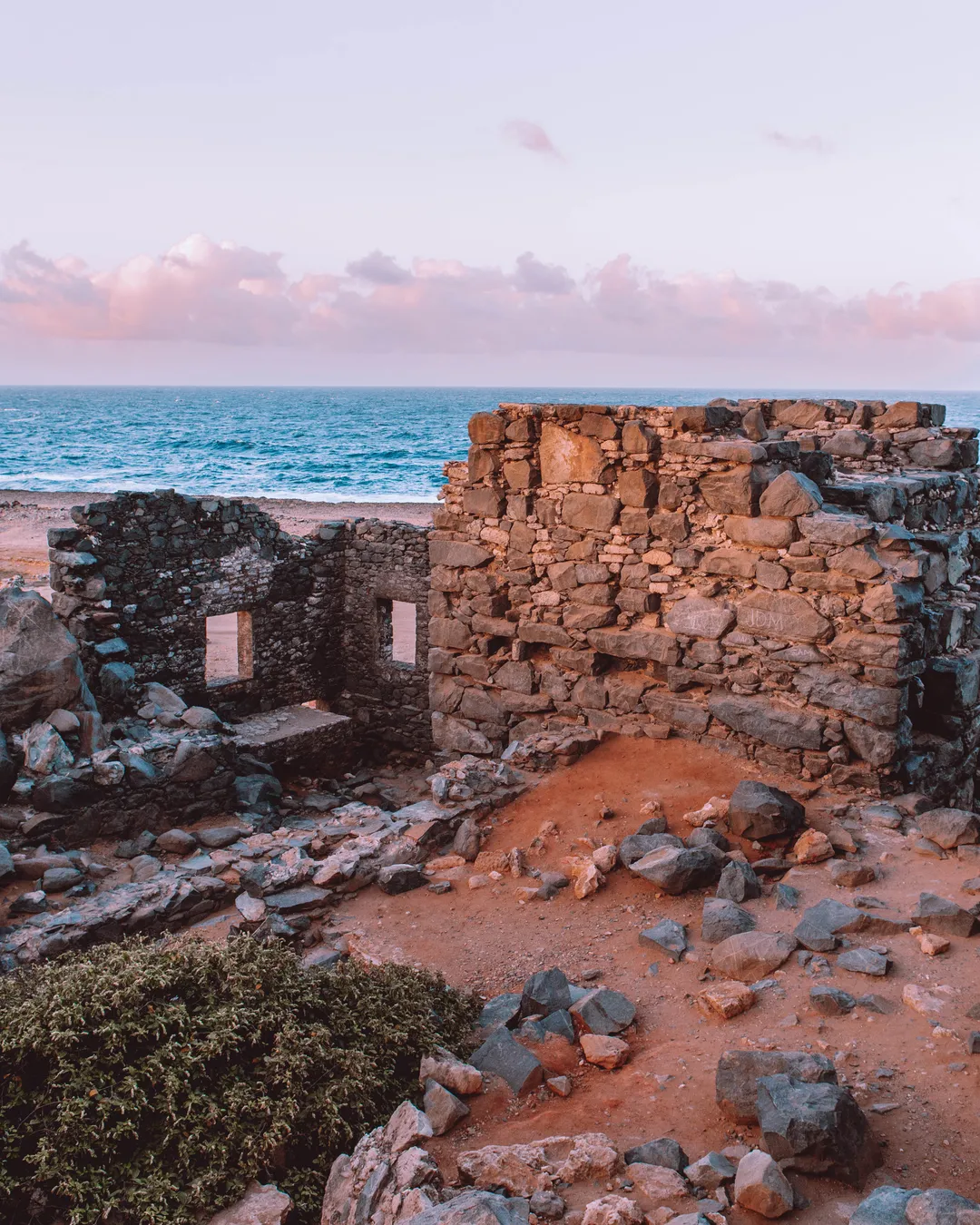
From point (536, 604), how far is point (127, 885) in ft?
13.8

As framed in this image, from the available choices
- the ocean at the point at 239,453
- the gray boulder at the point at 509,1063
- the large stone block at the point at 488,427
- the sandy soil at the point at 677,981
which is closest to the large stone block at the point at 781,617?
the sandy soil at the point at 677,981

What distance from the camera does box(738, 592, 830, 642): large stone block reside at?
7.09 metres

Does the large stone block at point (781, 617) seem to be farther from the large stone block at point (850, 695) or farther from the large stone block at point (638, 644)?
the large stone block at point (638, 644)

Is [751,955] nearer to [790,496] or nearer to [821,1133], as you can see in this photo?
[821,1133]

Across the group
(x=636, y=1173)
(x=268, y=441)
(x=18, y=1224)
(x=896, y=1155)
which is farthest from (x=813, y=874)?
(x=268, y=441)

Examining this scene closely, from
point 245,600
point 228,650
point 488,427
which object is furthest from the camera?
point 228,650

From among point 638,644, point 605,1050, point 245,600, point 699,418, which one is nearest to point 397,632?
point 245,600

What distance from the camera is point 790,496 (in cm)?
715

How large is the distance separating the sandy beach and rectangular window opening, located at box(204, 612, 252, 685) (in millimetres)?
4837

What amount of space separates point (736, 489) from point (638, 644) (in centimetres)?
157

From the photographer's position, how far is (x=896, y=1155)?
3.51 metres

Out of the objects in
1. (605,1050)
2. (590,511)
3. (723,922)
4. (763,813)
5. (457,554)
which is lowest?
(605,1050)

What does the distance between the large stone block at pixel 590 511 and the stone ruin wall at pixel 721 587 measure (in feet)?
0.06

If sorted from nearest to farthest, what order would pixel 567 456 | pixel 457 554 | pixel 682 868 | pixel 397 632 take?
pixel 682 868 < pixel 567 456 < pixel 457 554 < pixel 397 632
